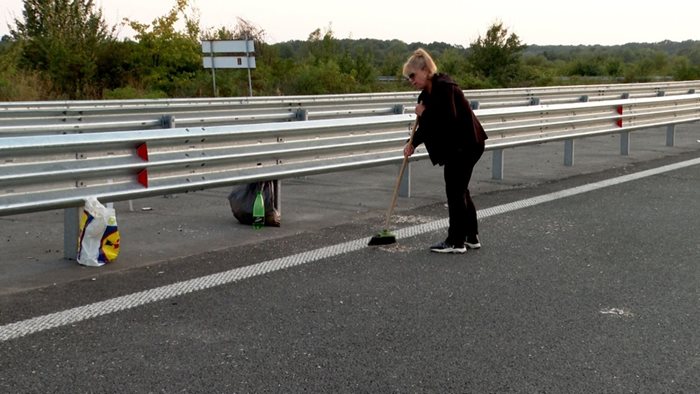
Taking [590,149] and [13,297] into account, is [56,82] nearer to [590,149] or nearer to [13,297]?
[590,149]

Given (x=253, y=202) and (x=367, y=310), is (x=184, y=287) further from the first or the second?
(x=253, y=202)

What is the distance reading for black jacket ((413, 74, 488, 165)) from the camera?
22.3 ft

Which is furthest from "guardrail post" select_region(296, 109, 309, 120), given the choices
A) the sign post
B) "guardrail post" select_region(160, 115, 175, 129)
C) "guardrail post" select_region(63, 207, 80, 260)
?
the sign post

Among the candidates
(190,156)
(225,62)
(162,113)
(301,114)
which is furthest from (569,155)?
(225,62)

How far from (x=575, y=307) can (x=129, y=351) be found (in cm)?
241

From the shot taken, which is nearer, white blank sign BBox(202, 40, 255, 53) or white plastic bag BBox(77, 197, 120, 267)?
white plastic bag BBox(77, 197, 120, 267)

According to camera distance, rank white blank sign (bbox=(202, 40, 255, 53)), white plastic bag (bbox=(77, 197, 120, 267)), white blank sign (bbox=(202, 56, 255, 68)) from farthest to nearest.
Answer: white blank sign (bbox=(202, 56, 255, 68)) < white blank sign (bbox=(202, 40, 255, 53)) < white plastic bag (bbox=(77, 197, 120, 267))

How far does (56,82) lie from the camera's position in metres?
30.9

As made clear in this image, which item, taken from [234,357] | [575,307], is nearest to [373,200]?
[575,307]

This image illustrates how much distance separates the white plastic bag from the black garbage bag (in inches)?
65.1

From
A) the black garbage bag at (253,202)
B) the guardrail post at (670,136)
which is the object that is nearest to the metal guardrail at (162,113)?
the guardrail post at (670,136)

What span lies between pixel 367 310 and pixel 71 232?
7.74ft

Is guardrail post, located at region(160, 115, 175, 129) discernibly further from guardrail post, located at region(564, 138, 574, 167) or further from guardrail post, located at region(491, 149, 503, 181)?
guardrail post, located at region(564, 138, 574, 167)

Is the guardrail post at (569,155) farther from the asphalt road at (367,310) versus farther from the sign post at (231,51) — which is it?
the sign post at (231,51)
